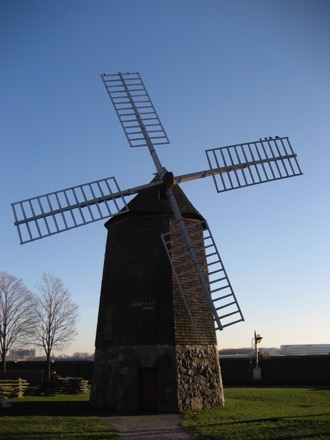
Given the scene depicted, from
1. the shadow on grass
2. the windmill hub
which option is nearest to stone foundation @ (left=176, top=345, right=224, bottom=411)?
the shadow on grass

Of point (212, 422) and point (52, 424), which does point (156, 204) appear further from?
point (52, 424)

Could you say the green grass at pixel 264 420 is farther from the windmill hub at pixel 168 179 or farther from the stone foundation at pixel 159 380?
the windmill hub at pixel 168 179

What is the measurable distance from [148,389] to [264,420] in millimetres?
4926

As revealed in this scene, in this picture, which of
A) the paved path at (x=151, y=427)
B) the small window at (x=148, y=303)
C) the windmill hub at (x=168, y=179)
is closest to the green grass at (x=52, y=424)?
the paved path at (x=151, y=427)

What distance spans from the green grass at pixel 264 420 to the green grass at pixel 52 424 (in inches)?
110

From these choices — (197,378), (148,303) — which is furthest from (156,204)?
(197,378)

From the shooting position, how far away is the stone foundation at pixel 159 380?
1722 cm

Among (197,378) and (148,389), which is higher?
(148,389)

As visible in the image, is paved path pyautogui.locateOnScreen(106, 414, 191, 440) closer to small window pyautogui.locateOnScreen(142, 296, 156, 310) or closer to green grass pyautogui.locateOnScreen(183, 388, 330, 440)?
green grass pyautogui.locateOnScreen(183, 388, 330, 440)

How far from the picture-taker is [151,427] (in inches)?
556

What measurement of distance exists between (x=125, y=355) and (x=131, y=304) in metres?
2.01

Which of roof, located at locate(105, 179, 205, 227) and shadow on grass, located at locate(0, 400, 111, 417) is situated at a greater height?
roof, located at locate(105, 179, 205, 227)

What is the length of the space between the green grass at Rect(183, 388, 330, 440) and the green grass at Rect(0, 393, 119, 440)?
2803mm

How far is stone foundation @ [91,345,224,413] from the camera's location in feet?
56.5
